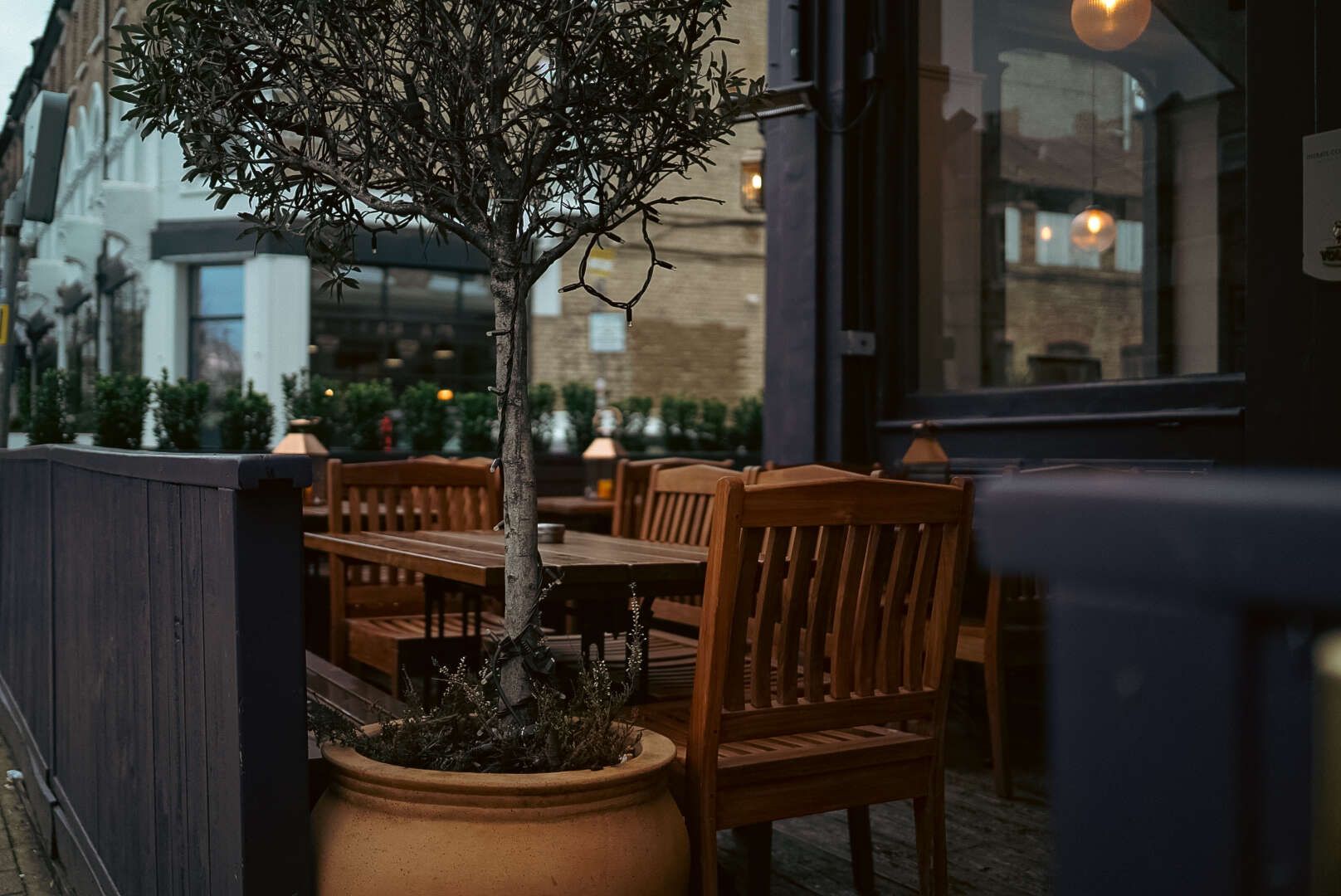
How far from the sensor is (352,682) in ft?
11.0

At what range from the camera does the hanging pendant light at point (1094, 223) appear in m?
7.38

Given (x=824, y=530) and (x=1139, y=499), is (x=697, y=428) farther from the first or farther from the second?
(x=1139, y=499)

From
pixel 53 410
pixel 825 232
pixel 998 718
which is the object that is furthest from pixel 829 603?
pixel 53 410

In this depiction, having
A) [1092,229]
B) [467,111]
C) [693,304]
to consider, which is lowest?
[467,111]

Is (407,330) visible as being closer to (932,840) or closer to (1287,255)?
(1287,255)

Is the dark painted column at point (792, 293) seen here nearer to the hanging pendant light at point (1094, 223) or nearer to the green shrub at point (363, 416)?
the hanging pendant light at point (1094, 223)

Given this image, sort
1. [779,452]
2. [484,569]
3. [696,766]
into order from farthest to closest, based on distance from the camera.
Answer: [779,452] < [484,569] < [696,766]

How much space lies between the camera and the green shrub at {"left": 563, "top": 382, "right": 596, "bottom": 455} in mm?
13367

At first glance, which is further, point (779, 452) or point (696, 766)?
point (779, 452)

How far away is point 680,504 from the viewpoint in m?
4.34

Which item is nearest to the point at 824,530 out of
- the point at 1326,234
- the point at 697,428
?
the point at 1326,234

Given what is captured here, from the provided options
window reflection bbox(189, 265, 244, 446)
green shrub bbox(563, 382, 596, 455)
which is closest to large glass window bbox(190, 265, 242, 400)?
window reflection bbox(189, 265, 244, 446)

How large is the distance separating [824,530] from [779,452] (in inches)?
178

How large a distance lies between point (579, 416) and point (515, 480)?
11306mm
